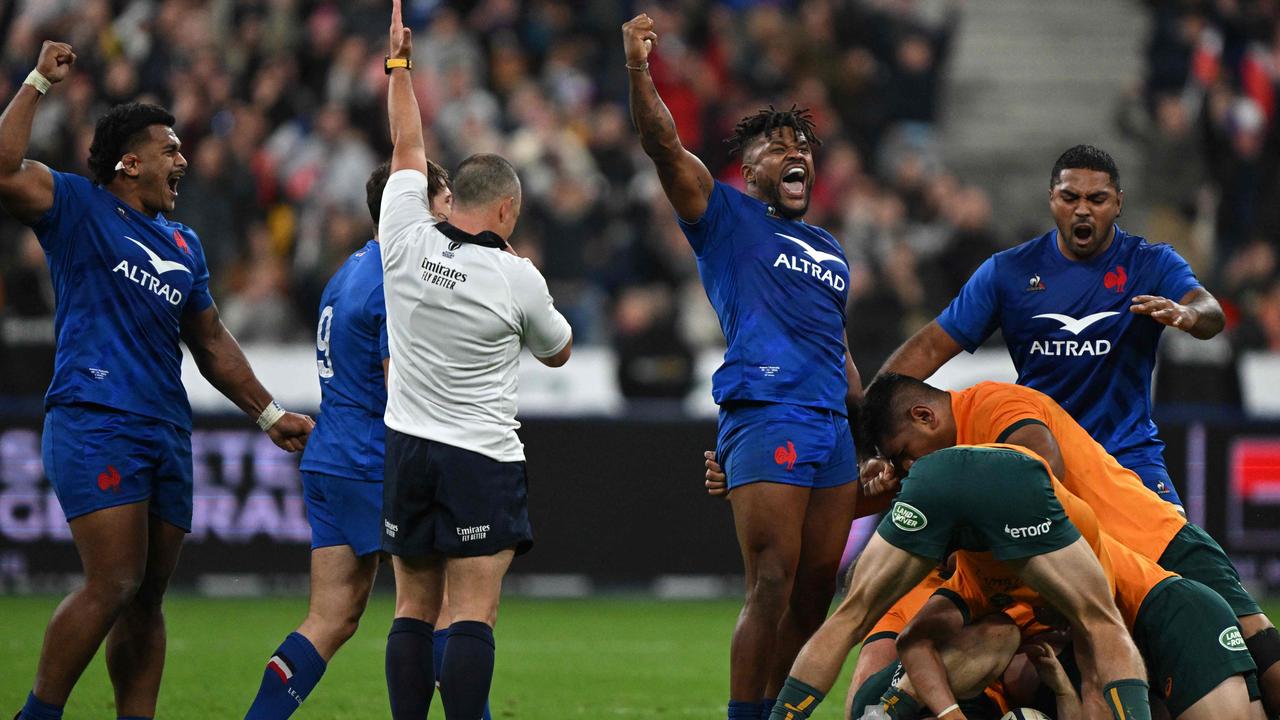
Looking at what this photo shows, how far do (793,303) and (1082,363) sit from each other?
4.68 feet

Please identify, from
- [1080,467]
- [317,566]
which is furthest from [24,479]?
[1080,467]

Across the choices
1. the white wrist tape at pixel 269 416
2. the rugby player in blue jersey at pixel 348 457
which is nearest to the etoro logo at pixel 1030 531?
the rugby player in blue jersey at pixel 348 457

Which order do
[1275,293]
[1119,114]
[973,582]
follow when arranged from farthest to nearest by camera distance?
1. [1119,114]
2. [1275,293]
3. [973,582]

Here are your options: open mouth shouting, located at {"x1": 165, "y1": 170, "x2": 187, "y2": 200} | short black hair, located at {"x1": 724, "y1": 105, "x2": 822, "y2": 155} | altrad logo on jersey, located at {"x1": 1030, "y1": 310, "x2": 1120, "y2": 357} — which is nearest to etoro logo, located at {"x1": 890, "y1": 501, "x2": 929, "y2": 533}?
altrad logo on jersey, located at {"x1": 1030, "y1": 310, "x2": 1120, "y2": 357}

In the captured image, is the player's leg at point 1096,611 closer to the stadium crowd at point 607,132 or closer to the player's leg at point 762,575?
the player's leg at point 762,575

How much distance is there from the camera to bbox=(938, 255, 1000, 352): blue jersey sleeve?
7.64 meters

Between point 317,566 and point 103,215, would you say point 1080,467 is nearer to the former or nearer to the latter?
point 317,566

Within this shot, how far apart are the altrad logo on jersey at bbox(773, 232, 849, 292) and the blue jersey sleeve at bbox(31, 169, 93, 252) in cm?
293

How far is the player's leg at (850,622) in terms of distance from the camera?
600cm

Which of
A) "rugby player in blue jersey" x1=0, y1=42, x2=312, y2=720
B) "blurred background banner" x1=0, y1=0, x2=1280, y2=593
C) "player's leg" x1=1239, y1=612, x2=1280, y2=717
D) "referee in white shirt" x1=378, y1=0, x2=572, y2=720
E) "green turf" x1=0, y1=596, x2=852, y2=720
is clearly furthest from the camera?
"blurred background banner" x1=0, y1=0, x2=1280, y2=593

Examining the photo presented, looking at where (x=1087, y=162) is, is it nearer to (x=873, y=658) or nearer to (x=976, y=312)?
(x=976, y=312)

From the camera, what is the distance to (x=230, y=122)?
17.1 meters

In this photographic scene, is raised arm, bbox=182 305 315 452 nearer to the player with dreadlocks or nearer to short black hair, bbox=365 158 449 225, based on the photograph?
short black hair, bbox=365 158 449 225

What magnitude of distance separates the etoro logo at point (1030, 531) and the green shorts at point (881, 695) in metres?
0.91
